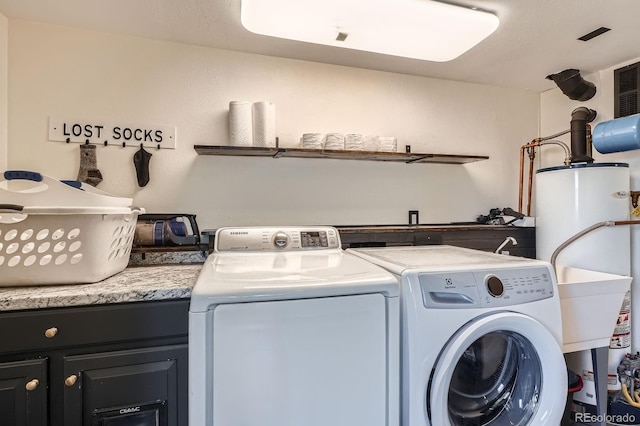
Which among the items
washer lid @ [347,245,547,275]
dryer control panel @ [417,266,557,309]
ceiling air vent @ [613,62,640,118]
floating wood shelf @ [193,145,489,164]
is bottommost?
dryer control panel @ [417,266,557,309]

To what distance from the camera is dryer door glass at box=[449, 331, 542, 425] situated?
1.40 meters

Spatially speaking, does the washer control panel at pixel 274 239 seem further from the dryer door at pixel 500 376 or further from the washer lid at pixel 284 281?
the dryer door at pixel 500 376

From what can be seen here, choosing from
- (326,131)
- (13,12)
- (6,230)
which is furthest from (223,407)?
(13,12)

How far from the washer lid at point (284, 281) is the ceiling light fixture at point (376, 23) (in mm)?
1140

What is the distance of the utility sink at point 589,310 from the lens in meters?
1.58

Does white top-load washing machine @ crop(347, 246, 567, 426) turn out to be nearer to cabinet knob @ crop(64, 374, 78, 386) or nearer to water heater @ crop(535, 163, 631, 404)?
water heater @ crop(535, 163, 631, 404)

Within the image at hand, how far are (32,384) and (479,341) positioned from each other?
1.64m

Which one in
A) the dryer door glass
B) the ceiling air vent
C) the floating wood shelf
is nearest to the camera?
the dryer door glass

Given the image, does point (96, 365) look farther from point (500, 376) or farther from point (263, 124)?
point (500, 376)

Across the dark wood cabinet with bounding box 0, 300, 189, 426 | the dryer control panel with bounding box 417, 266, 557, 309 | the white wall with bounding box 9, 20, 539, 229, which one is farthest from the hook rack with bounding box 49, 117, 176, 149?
the dryer control panel with bounding box 417, 266, 557, 309

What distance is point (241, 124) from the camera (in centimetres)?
201

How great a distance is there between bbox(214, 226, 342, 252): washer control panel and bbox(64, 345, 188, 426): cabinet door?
62 centimetres

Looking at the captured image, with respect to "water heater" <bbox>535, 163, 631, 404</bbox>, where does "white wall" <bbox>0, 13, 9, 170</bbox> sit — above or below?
above

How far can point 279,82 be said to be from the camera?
90.0 inches
